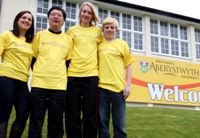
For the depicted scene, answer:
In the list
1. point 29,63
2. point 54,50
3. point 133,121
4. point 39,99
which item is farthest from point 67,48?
point 133,121

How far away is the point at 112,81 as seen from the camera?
394 centimetres

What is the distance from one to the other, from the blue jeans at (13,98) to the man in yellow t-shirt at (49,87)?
0.20 meters

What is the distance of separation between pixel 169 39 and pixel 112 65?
49.7 feet

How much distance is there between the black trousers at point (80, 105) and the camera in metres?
3.77

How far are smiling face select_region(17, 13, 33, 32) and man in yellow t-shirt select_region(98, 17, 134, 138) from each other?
1.13 m

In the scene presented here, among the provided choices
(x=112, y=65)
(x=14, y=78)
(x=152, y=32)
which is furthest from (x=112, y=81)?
(x=152, y=32)

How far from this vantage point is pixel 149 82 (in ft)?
50.4

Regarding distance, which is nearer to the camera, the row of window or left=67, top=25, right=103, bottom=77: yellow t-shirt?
left=67, top=25, right=103, bottom=77: yellow t-shirt

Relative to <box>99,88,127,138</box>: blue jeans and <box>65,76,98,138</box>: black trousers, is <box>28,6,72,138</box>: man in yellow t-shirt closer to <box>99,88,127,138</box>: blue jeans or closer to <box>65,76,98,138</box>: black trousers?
<box>65,76,98,138</box>: black trousers

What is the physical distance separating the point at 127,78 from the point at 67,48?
104 centimetres

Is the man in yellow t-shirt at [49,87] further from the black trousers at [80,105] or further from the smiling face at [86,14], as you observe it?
the smiling face at [86,14]

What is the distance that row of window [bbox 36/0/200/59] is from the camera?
15.4 meters

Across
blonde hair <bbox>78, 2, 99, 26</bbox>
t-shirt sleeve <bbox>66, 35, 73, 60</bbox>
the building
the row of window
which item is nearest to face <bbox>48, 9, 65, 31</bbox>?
t-shirt sleeve <bbox>66, 35, 73, 60</bbox>

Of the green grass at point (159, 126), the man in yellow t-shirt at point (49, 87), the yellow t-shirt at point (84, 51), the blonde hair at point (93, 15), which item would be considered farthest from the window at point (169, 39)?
the man in yellow t-shirt at point (49, 87)
